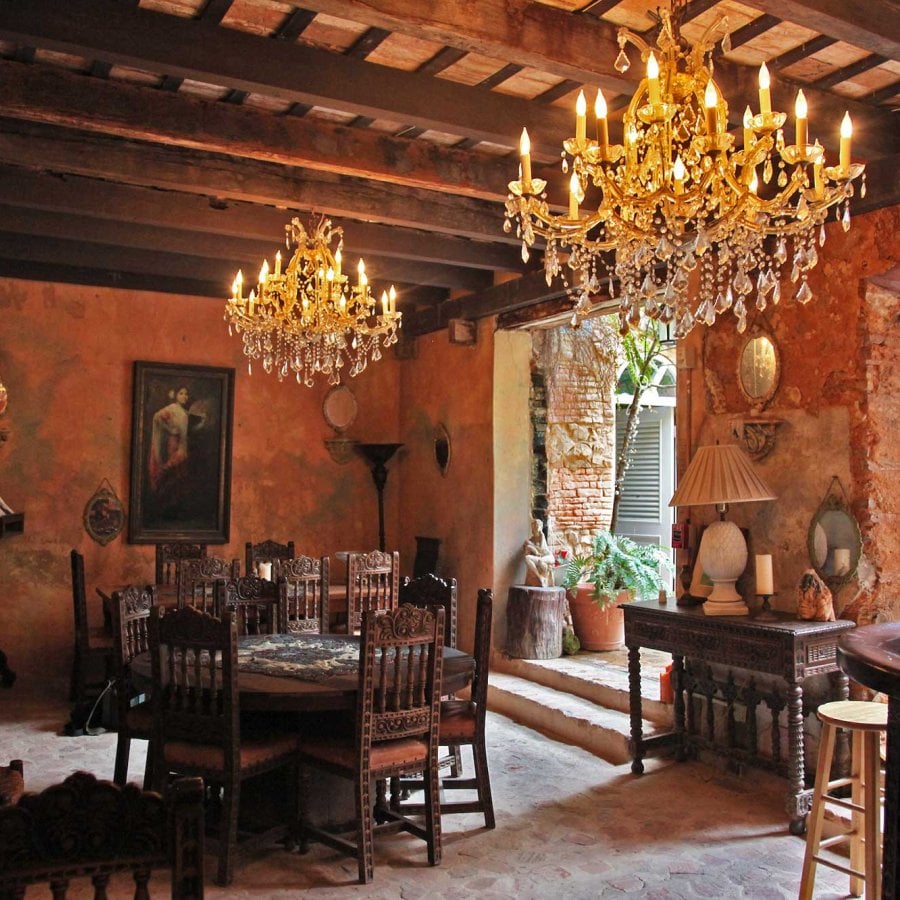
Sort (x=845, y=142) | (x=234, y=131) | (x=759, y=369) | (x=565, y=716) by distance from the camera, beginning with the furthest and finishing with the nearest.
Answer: (x=565, y=716), (x=759, y=369), (x=234, y=131), (x=845, y=142)

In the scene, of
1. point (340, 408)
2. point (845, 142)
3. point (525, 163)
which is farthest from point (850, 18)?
point (340, 408)

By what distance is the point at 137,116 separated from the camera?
4.03 metres

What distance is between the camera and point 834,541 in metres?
4.50

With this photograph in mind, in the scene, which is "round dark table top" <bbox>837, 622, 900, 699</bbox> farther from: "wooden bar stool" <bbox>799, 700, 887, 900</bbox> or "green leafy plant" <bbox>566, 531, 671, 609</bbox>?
"green leafy plant" <bbox>566, 531, 671, 609</bbox>

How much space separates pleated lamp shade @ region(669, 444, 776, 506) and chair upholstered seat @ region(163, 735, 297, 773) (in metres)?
2.28

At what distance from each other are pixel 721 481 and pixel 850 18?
7.30ft

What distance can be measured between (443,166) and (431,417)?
11.8 ft

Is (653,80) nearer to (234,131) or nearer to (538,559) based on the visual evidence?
(234,131)

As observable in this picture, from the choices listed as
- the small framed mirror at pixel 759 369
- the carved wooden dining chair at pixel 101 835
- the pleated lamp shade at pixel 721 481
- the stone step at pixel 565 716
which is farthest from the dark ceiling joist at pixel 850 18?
the stone step at pixel 565 716

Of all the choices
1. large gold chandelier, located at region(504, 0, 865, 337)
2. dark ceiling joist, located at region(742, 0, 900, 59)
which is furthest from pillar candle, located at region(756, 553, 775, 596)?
dark ceiling joist, located at region(742, 0, 900, 59)

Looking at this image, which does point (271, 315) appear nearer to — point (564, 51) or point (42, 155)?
point (42, 155)

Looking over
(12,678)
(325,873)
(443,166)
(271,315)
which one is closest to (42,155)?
(271,315)

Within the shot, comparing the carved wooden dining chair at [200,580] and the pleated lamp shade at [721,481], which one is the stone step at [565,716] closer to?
the pleated lamp shade at [721,481]

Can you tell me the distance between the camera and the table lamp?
4.52 meters
